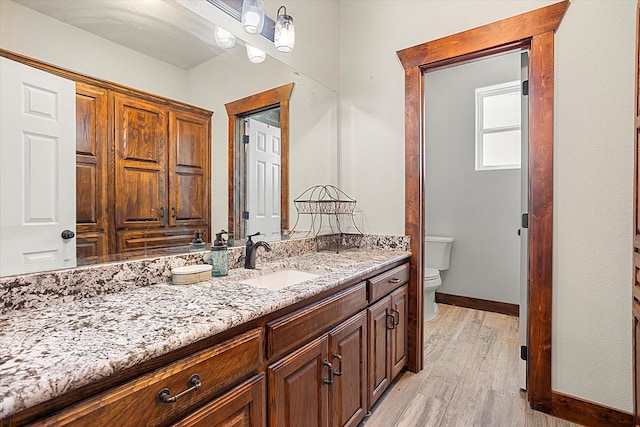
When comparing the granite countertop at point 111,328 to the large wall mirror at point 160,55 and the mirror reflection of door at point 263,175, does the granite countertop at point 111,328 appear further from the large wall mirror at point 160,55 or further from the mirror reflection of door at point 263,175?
the mirror reflection of door at point 263,175

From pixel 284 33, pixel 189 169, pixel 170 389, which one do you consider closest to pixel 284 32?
pixel 284 33

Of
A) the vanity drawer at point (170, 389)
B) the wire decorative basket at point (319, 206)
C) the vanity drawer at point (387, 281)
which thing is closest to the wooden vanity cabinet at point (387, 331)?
the vanity drawer at point (387, 281)

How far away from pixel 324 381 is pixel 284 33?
70.6 inches

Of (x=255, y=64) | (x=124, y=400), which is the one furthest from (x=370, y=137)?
(x=124, y=400)

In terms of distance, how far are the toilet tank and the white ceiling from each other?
2.76m

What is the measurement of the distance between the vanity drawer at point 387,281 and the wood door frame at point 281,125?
28.2 inches

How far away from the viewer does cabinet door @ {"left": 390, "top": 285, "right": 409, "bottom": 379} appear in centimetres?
186

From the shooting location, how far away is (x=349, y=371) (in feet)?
4.71

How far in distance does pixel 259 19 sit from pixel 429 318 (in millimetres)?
2842

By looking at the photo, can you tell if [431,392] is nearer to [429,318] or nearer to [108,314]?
[429,318]

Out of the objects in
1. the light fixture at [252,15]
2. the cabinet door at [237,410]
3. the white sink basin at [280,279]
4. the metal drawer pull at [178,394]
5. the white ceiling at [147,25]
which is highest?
the light fixture at [252,15]

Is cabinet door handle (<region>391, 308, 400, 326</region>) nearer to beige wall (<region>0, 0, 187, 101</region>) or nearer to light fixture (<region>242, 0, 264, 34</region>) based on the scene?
beige wall (<region>0, 0, 187, 101</region>)

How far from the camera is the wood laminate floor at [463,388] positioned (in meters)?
1.67

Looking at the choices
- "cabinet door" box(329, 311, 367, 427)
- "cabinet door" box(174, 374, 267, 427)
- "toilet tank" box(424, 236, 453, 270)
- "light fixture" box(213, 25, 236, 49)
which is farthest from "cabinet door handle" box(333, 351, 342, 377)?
"toilet tank" box(424, 236, 453, 270)
